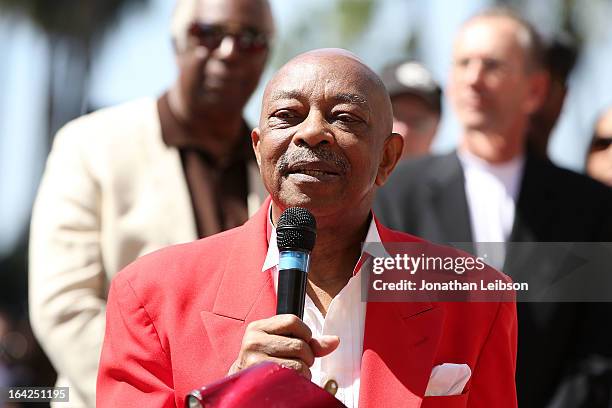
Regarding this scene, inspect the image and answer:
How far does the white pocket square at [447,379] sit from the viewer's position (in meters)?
3.03

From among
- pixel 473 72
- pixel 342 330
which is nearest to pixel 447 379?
pixel 342 330

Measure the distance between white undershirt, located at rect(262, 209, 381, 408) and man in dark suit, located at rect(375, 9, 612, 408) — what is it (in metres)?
1.74

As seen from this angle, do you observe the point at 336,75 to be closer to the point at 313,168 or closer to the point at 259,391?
the point at 313,168

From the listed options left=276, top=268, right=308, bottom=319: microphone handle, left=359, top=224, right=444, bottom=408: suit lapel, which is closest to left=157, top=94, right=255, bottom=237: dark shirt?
left=359, top=224, right=444, bottom=408: suit lapel

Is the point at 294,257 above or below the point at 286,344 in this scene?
above

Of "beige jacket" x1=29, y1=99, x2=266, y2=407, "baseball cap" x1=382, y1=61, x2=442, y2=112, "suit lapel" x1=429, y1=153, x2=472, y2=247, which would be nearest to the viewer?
"beige jacket" x1=29, y1=99, x2=266, y2=407

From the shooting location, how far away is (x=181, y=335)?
2988 mm

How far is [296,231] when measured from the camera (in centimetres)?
263

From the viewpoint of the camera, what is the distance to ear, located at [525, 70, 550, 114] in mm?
5438

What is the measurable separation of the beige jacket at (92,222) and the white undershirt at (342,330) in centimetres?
140

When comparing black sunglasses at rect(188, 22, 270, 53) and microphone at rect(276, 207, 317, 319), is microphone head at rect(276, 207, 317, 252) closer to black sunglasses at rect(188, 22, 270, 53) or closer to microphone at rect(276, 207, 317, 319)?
microphone at rect(276, 207, 317, 319)

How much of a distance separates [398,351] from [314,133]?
1.94 feet

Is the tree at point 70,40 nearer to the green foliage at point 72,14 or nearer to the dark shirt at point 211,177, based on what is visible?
the green foliage at point 72,14

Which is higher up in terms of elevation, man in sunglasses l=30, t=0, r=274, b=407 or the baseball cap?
the baseball cap
